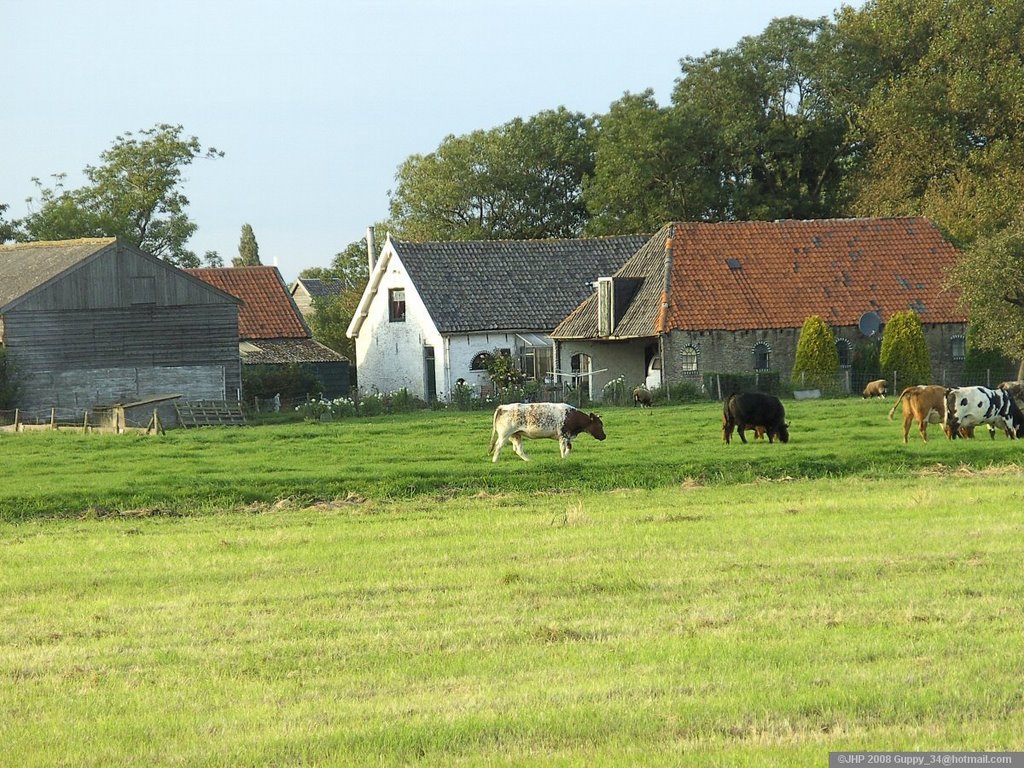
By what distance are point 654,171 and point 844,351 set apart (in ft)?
68.2

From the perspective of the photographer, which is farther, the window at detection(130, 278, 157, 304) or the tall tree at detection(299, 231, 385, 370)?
the tall tree at detection(299, 231, 385, 370)

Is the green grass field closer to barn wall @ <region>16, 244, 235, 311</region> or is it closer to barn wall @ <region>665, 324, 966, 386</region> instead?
barn wall @ <region>665, 324, 966, 386</region>

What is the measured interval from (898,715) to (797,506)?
1116cm

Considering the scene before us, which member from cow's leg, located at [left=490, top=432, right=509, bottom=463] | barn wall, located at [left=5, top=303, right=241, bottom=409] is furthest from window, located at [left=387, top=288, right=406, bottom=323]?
cow's leg, located at [left=490, top=432, right=509, bottom=463]

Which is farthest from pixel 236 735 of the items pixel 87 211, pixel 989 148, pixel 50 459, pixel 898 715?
pixel 87 211

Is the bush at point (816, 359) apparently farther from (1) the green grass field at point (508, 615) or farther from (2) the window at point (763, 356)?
(1) the green grass field at point (508, 615)

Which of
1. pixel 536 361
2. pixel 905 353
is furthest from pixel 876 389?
pixel 536 361

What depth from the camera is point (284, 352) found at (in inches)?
2178

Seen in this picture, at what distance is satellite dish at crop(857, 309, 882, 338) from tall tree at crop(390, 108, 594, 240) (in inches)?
1077

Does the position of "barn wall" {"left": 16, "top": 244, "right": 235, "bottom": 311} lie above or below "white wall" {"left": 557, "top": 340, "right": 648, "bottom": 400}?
above

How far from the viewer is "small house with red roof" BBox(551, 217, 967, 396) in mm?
46875

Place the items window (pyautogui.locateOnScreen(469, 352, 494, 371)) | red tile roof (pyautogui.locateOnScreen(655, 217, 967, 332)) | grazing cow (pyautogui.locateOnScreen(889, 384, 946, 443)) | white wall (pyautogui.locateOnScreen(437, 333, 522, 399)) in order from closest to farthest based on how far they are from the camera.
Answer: grazing cow (pyautogui.locateOnScreen(889, 384, 946, 443)) → red tile roof (pyautogui.locateOnScreen(655, 217, 967, 332)) → white wall (pyautogui.locateOnScreen(437, 333, 522, 399)) → window (pyautogui.locateOnScreen(469, 352, 494, 371))

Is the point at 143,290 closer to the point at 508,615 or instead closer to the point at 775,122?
the point at 775,122

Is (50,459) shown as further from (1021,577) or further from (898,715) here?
(898,715)
